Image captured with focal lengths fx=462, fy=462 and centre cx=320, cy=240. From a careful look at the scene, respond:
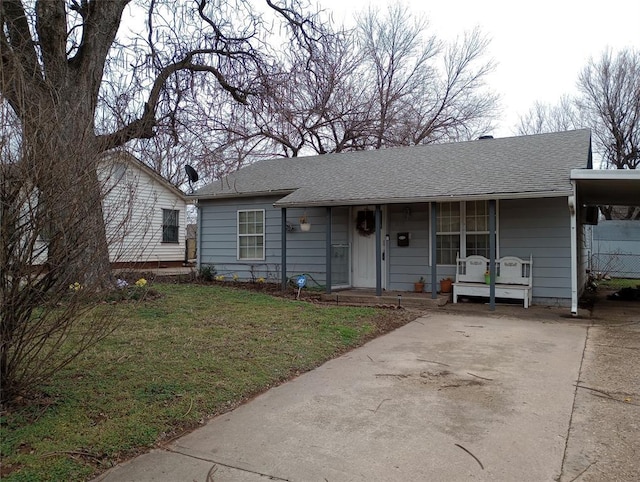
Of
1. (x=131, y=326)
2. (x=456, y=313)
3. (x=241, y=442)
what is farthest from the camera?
(x=456, y=313)

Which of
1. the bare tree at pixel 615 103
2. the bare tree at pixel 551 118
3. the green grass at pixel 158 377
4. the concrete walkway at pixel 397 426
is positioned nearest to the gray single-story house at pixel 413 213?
the green grass at pixel 158 377

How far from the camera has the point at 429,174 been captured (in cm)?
1049

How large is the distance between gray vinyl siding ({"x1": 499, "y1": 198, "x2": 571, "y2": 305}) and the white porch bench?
0.25 metres

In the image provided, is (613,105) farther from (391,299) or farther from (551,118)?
(391,299)

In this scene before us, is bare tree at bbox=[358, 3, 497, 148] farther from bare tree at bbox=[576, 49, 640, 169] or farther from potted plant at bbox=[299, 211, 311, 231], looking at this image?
potted plant at bbox=[299, 211, 311, 231]

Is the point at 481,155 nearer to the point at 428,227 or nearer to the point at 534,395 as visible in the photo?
the point at 428,227

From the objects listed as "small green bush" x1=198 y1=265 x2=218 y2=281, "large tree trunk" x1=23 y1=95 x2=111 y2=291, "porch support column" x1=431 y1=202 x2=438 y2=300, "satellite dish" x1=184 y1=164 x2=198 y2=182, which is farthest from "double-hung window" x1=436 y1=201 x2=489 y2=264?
"large tree trunk" x1=23 y1=95 x2=111 y2=291

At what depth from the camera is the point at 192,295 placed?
10000 millimetres

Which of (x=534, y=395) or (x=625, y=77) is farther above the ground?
(x=625, y=77)

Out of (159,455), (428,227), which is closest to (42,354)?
(159,455)

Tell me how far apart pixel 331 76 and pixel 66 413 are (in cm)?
922

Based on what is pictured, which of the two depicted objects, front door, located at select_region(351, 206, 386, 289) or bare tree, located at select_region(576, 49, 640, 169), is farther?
bare tree, located at select_region(576, 49, 640, 169)

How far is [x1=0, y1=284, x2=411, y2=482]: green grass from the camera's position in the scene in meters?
2.89

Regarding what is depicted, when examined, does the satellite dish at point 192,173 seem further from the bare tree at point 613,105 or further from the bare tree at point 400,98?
the bare tree at point 613,105
